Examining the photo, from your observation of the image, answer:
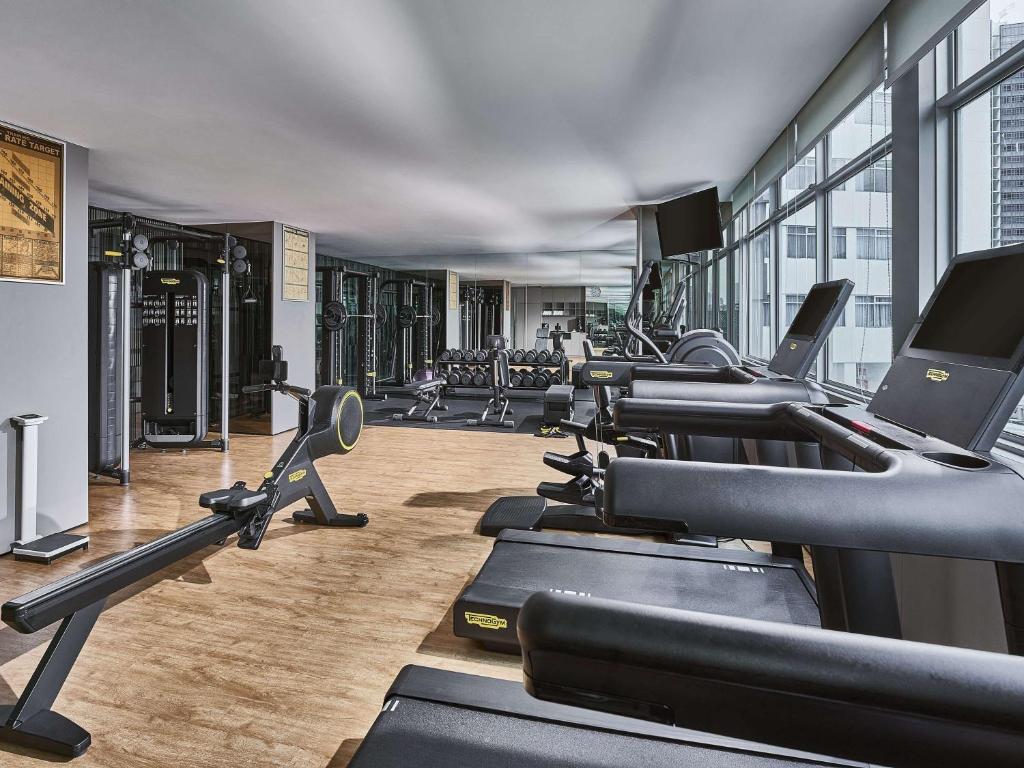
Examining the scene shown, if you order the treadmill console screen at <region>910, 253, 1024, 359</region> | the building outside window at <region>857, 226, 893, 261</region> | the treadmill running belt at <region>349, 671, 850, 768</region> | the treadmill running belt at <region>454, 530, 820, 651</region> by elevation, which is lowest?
the treadmill running belt at <region>349, 671, 850, 768</region>

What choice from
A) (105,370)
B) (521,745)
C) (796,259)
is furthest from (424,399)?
(521,745)

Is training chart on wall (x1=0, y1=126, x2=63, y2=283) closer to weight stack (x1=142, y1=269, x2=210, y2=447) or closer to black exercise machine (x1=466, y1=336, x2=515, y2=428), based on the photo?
weight stack (x1=142, y1=269, x2=210, y2=447)

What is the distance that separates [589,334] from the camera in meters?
9.03

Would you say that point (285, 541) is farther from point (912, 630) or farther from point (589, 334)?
point (589, 334)

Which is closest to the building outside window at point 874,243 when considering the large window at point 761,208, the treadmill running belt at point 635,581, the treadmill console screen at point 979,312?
the treadmill running belt at point 635,581

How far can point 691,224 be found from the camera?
4.54m

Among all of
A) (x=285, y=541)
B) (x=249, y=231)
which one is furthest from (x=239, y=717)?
(x=249, y=231)

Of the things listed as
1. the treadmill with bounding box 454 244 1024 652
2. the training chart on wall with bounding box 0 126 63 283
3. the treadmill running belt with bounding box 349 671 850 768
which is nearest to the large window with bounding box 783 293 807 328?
the treadmill with bounding box 454 244 1024 652

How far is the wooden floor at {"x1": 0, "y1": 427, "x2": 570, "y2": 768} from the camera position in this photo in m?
1.58

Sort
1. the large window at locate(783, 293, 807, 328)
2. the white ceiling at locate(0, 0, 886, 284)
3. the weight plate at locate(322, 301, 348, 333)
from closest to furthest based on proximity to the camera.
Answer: the white ceiling at locate(0, 0, 886, 284)
the large window at locate(783, 293, 807, 328)
the weight plate at locate(322, 301, 348, 333)

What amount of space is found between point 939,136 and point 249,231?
5.81 meters

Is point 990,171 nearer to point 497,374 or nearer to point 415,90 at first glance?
point 415,90

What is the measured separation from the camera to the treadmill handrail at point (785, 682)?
1.25 feet

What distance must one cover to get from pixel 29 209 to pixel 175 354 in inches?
92.2
